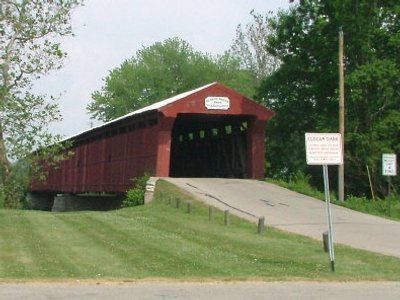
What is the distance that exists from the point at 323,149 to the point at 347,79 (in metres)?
21.3

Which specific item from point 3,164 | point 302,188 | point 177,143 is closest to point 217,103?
point 302,188

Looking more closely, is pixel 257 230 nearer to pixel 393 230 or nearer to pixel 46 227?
pixel 393 230

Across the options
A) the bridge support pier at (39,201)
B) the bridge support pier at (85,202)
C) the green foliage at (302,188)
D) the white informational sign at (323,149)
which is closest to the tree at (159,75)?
the bridge support pier at (39,201)

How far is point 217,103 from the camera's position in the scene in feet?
91.7

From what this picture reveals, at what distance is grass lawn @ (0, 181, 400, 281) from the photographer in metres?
11.0

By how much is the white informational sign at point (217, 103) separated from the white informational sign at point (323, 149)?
1627 centimetres

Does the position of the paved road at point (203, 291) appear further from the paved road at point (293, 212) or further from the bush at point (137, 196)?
the bush at point (137, 196)

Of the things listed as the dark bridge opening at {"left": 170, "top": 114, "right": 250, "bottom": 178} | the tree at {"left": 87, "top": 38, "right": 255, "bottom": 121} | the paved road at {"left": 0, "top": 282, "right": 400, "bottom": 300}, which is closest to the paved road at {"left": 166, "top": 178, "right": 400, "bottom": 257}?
the paved road at {"left": 0, "top": 282, "right": 400, "bottom": 300}

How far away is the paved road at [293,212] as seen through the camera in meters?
16.0

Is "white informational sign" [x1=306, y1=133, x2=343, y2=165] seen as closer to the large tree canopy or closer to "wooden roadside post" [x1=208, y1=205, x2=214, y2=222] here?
"wooden roadside post" [x1=208, y1=205, x2=214, y2=222]

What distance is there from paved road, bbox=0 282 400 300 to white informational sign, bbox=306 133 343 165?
2081 millimetres

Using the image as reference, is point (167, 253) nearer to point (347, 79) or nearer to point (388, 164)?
point (388, 164)

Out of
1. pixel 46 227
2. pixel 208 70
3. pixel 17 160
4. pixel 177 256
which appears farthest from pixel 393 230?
pixel 208 70

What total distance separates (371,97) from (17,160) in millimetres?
16632
